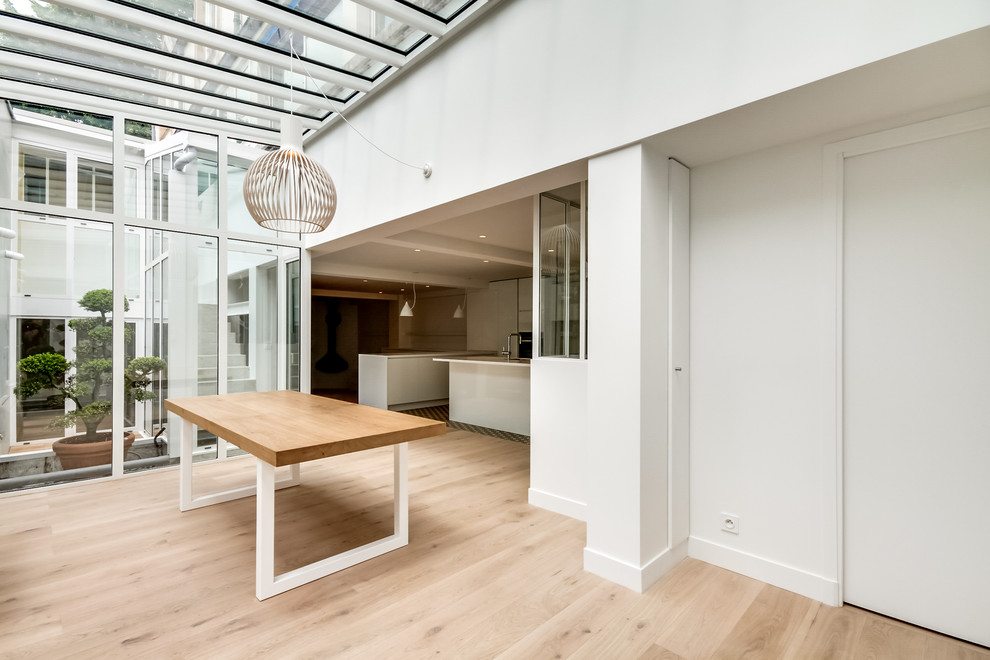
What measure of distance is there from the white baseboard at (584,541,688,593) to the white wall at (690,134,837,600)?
268mm

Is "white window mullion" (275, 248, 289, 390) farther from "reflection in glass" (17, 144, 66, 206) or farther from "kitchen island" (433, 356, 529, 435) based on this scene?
"kitchen island" (433, 356, 529, 435)

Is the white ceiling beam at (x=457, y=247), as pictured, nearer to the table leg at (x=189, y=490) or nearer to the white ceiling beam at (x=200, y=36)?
the white ceiling beam at (x=200, y=36)

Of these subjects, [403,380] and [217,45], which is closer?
[217,45]

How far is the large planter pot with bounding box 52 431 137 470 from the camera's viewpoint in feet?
12.9

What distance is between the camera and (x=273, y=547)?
233cm

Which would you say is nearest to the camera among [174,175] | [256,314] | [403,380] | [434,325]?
[174,175]

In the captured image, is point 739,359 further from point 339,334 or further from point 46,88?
point 339,334

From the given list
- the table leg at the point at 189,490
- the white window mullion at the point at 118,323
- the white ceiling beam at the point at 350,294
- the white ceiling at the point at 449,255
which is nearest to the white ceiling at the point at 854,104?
the white ceiling at the point at 449,255

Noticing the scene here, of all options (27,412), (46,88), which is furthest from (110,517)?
(46,88)

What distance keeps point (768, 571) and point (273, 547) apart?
2506 mm

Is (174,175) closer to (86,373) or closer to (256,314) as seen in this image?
(256,314)

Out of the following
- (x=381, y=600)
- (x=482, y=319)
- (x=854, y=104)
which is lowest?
(x=381, y=600)

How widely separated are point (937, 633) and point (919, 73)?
Result: 2.25 metres

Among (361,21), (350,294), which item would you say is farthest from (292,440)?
(350,294)
